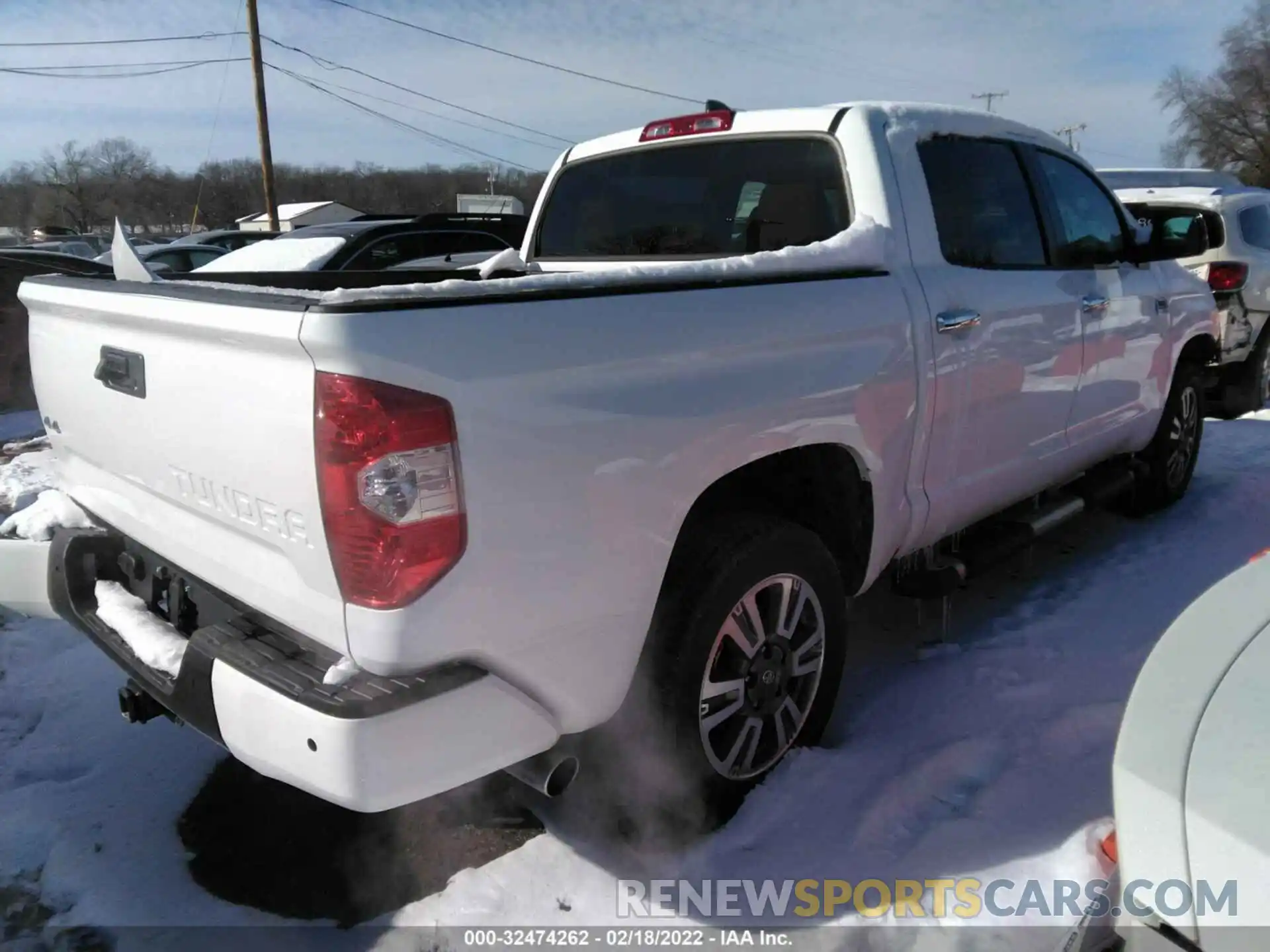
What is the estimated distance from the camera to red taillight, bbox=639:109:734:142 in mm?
→ 3572

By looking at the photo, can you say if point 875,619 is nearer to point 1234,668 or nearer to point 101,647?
point 1234,668

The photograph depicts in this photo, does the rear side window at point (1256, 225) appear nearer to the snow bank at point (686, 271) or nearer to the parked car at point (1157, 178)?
the parked car at point (1157, 178)

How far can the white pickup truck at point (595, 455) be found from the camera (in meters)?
1.78

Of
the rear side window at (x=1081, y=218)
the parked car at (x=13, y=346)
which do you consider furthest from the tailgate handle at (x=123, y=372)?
the parked car at (x=13, y=346)

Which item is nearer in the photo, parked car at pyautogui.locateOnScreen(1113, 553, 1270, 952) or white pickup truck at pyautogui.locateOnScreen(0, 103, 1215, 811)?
parked car at pyautogui.locateOnScreen(1113, 553, 1270, 952)

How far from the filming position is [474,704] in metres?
1.87

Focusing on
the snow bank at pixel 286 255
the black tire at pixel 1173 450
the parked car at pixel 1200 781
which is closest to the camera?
the parked car at pixel 1200 781

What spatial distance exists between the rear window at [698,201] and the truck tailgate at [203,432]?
76.3 inches

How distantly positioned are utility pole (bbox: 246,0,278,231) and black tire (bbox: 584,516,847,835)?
21.5 meters

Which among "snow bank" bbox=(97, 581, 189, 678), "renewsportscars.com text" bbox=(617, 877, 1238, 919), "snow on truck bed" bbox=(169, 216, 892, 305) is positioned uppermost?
"snow on truck bed" bbox=(169, 216, 892, 305)

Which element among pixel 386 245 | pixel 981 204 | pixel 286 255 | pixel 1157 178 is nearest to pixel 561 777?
pixel 981 204

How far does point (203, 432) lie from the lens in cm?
207

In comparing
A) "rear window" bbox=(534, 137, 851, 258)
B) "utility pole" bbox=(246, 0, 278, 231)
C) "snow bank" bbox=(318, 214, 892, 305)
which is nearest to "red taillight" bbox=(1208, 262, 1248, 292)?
"rear window" bbox=(534, 137, 851, 258)

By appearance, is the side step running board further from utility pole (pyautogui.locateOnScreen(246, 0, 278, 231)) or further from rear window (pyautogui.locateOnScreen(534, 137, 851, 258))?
utility pole (pyautogui.locateOnScreen(246, 0, 278, 231))
